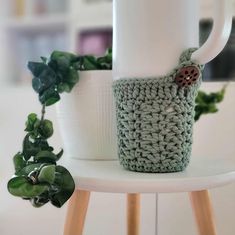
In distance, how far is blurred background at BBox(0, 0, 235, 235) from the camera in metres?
0.83

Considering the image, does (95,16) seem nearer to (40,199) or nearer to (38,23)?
(38,23)

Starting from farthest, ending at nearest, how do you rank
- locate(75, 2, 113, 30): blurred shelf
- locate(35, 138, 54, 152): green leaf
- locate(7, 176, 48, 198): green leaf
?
locate(75, 2, 113, 30): blurred shelf, locate(35, 138, 54, 152): green leaf, locate(7, 176, 48, 198): green leaf

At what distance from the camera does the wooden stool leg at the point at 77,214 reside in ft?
1.54

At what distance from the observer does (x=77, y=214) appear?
48 centimetres

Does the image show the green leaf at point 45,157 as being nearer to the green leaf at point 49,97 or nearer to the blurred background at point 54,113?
the green leaf at point 49,97

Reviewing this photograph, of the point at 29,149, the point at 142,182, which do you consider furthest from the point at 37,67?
the point at 142,182

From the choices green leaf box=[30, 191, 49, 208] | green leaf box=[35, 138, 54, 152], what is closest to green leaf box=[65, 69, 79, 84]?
green leaf box=[35, 138, 54, 152]

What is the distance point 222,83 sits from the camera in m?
0.84

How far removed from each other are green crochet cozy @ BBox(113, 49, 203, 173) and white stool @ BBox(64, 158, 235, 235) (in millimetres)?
21

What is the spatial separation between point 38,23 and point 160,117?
689 mm

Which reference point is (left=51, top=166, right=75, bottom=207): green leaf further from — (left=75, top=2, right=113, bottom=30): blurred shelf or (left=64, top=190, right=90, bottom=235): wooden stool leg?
(left=75, top=2, right=113, bottom=30): blurred shelf

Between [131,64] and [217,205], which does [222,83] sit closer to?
[217,205]

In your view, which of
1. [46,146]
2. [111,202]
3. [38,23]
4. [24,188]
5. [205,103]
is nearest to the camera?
[24,188]

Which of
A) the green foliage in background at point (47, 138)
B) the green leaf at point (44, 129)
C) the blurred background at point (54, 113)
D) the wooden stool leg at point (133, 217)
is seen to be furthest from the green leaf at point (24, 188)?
the blurred background at point (54, 113)
